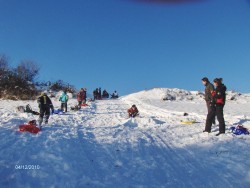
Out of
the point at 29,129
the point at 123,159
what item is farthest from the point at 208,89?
the point at 29,129

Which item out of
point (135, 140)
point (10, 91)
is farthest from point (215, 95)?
point (10, 91)

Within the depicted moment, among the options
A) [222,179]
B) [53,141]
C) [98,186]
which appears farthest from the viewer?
[53,141]

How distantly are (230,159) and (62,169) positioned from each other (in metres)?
4.17

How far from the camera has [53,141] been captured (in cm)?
1141

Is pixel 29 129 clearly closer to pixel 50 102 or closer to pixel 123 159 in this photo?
pixel 50 102

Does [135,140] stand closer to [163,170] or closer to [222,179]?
[163,170]

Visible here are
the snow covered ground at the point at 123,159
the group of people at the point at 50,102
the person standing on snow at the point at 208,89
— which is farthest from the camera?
the group of people at the point at 50,102

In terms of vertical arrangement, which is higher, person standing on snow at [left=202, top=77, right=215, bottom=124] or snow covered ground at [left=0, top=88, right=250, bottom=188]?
person standing on snow at [left=202, top=77, right=215, bottom=124]

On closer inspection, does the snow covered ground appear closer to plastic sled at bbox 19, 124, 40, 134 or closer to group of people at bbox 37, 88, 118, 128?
plastic sled at bbox 19, 124, 40, 134

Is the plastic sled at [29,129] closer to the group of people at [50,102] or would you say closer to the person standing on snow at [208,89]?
the group of people at [50,102]

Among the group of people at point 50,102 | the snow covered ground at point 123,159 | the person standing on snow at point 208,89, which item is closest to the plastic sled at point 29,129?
the snow covered ground at point 123,159

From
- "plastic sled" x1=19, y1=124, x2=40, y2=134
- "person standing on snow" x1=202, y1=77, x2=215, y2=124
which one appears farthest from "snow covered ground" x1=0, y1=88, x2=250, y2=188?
"person standing on snow" x1=202, y1=77, x2=215, y2=124

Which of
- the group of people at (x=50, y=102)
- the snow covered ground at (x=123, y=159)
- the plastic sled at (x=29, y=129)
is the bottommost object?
the snow covered ground at (x=123, y=159)

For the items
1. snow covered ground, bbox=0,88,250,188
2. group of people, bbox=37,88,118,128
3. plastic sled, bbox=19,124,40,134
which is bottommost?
snow covered ground, bbox=0,88,250,188
